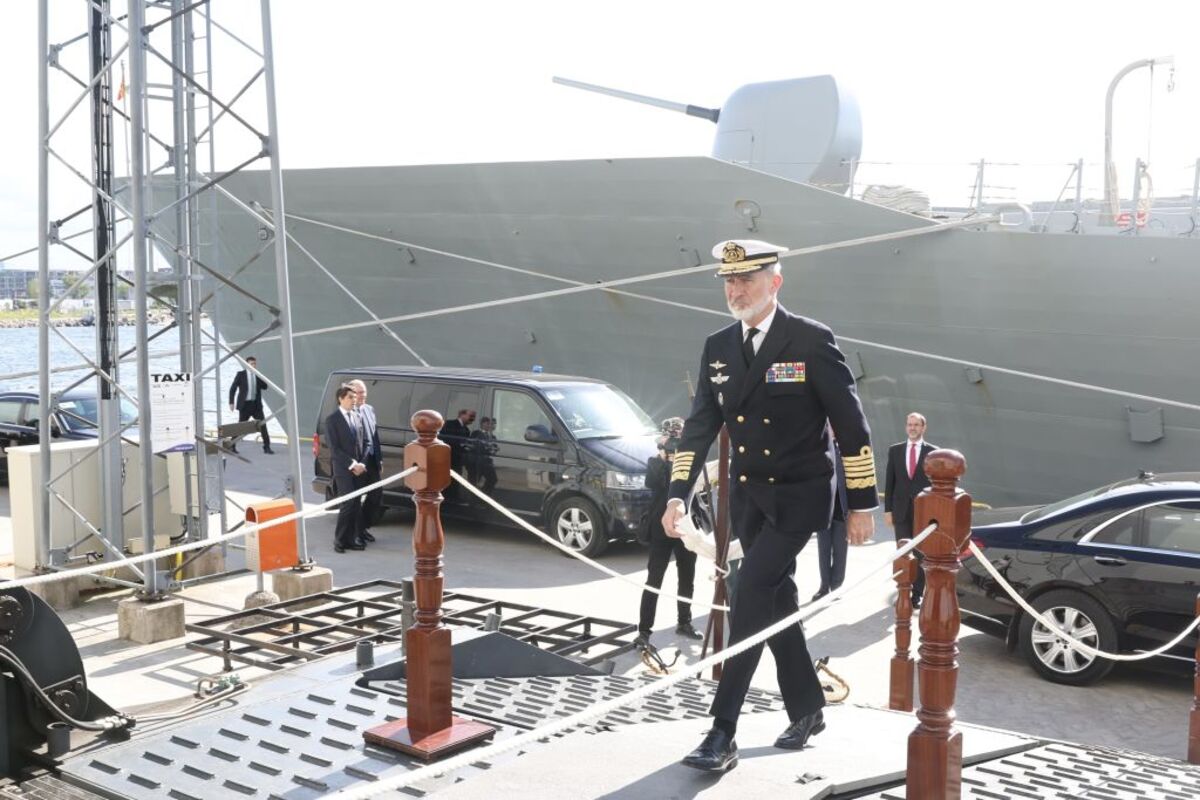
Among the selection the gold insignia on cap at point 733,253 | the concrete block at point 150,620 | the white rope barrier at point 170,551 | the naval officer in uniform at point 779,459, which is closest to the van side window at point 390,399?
the concrete block at point 150,620

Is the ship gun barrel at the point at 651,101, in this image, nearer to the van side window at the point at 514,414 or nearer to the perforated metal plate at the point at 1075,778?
the van side window at the point at 514,414

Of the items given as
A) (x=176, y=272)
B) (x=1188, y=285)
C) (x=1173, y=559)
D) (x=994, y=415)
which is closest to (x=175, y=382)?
(x=176, y=272)

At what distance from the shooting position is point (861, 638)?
8461 millimetres

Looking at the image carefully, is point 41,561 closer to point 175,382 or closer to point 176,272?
point 175,382

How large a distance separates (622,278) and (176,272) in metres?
7.00

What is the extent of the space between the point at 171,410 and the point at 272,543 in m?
1.21

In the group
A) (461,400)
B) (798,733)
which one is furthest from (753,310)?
(461,400)

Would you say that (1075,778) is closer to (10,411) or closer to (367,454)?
(367,454)

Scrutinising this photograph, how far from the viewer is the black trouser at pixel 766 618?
12.7 feet

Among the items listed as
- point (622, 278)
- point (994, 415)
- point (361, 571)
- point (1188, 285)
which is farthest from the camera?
point (622, 278)

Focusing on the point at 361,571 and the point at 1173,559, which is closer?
the point at 1173,559

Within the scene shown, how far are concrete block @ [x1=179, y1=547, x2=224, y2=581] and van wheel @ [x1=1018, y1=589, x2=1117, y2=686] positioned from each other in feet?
20.1

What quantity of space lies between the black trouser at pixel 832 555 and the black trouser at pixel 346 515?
189 inches

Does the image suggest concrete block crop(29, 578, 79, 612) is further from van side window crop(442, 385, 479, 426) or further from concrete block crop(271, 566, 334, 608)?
van side window crop(442, 385, 479, 426)
